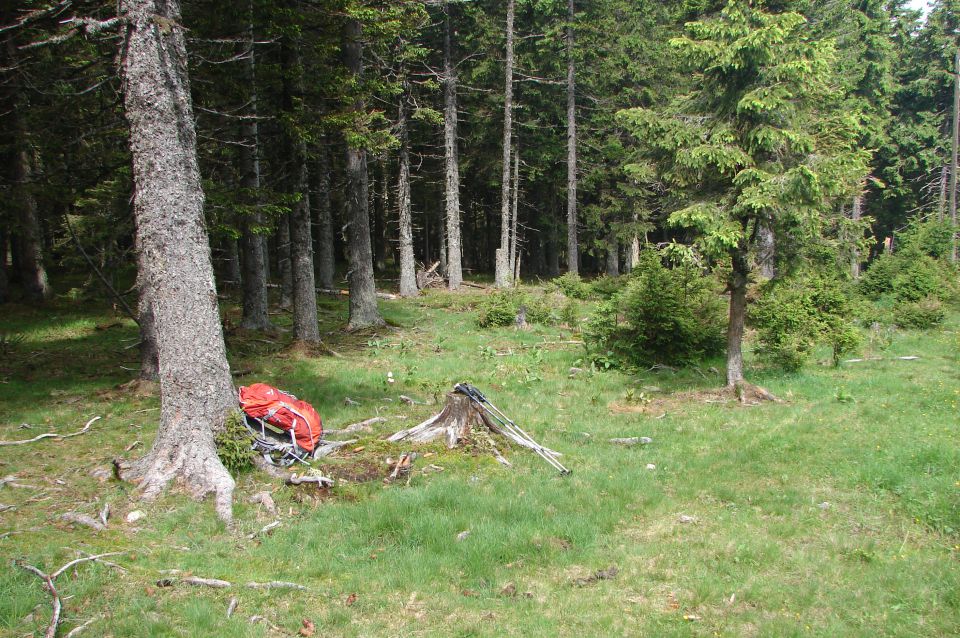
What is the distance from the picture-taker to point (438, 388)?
42.0 feet

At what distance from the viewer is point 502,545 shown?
646cm

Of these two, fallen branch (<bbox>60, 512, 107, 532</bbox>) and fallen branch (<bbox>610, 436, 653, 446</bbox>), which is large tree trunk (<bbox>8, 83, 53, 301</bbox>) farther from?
fallen branch (<bbox>610, 436, 653, 446</bbox>)

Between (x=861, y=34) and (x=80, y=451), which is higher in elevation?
(x=861, y=34)

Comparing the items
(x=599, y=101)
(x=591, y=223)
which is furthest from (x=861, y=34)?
(x=591, y=223)

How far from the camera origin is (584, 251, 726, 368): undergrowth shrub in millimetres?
14594

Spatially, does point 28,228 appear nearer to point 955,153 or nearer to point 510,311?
point 510,311

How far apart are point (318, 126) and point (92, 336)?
8.28 metres

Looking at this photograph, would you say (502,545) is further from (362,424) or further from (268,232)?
(268,232)

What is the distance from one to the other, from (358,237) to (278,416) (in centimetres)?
1075

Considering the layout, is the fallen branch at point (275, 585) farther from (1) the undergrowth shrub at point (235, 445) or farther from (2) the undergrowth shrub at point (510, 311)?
(2) the undergrowth shrub at point (510, 311)

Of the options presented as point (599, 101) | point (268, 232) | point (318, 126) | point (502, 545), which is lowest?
point (502, 545)

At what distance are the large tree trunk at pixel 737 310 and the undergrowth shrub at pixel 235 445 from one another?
9012 millimetres

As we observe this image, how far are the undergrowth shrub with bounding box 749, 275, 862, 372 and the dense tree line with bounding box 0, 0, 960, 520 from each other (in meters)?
1.50

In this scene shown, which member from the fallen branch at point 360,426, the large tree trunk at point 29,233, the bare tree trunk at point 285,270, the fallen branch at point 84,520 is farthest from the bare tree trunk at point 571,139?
the fallen branch at point 84,520
